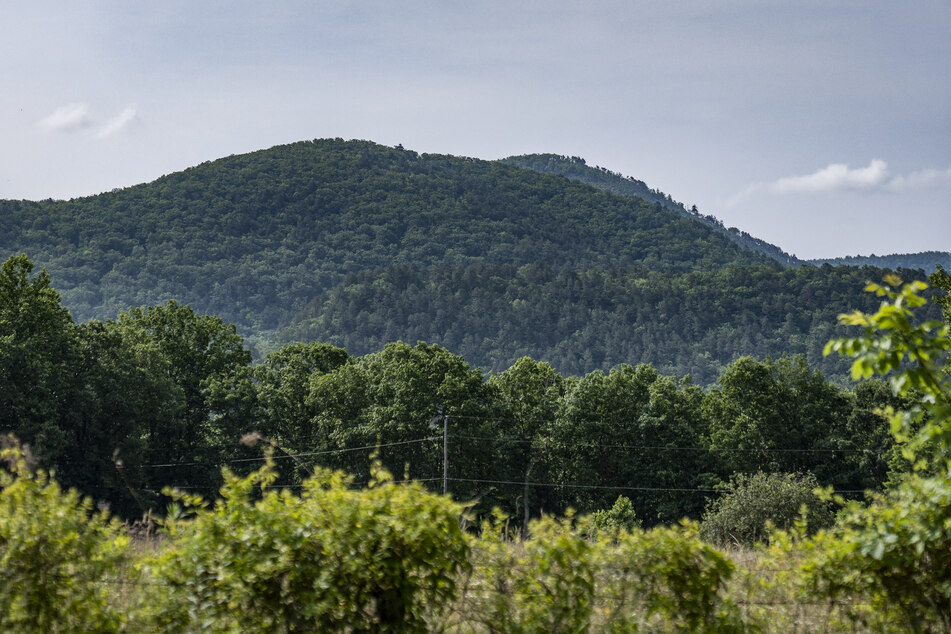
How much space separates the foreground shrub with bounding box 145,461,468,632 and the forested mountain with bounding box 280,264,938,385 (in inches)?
5515

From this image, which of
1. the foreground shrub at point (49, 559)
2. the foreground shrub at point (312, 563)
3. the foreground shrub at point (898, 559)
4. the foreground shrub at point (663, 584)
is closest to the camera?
the foreground shrub at point (312, 563)

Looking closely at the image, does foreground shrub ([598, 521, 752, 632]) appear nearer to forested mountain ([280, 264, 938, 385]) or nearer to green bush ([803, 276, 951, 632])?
green bush ([803, 276, 951, 632])

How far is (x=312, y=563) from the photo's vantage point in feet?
14.1

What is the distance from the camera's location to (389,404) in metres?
42.2

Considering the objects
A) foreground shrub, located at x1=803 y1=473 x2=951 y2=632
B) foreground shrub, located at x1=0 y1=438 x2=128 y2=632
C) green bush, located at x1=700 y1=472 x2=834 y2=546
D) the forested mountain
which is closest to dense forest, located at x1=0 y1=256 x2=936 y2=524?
green bush, located at x1=700 y1=472 x2=834 y2=546

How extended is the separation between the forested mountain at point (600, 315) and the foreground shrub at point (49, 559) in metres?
140

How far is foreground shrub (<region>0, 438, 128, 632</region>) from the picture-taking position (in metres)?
4.43

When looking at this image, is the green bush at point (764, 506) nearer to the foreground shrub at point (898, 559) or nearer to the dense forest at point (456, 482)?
the dense forest at point (456, 482)

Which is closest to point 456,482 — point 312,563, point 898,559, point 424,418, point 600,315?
point 424,418

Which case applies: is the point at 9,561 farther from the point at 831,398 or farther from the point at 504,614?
the point at 831,398

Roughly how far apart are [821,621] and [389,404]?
37.6 m

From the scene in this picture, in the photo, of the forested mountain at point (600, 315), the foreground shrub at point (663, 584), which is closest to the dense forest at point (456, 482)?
the foreground shrub at point (663, 584)

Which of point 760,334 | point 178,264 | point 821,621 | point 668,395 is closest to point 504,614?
point 821,621

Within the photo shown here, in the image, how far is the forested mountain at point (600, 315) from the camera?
14962 centimetres
